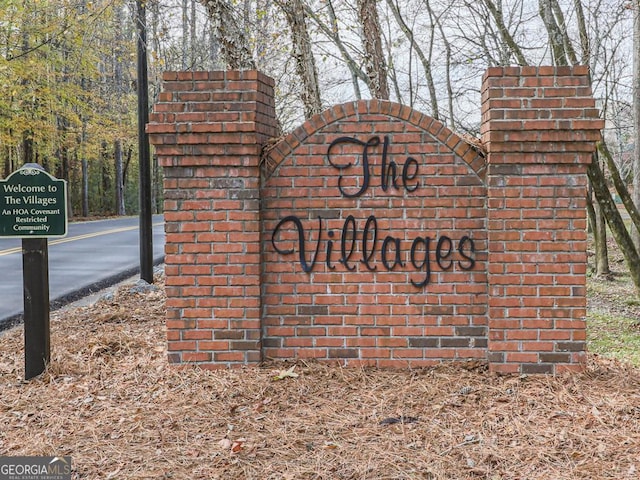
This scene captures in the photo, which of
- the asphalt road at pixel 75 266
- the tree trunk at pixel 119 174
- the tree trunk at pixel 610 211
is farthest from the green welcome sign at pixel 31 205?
the tree trunk at pixel 119 174

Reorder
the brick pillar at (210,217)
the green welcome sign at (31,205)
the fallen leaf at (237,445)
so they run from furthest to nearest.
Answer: the green welcome sign at (31,205)
the brick pillar at (210,217)
the fallen leaf at (237,445)

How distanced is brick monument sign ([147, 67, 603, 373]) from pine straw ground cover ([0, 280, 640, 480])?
0.88ft

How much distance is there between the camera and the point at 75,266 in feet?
43.7

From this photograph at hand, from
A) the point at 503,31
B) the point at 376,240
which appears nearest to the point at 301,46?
the point at 503,31

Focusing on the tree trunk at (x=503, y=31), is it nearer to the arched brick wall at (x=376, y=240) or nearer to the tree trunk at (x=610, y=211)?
the tree trunk at (x=610, y=211)

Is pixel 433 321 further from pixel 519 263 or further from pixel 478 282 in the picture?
pixel 519 263

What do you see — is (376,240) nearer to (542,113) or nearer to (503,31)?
(542,113)

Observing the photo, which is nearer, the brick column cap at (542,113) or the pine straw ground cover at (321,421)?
the pine straw ground cover at (321,421)

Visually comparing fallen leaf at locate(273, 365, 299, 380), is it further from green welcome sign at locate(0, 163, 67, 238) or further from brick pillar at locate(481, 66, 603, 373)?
green welcome sign at locate(0, 163, 67, 238)

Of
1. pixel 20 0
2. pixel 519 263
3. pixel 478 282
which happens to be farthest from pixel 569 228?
pixel 20 0

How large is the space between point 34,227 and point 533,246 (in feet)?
13.5

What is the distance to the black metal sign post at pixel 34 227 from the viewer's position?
519 centimetres

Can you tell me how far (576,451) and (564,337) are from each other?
1312mm

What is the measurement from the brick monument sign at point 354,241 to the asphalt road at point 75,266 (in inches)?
177
